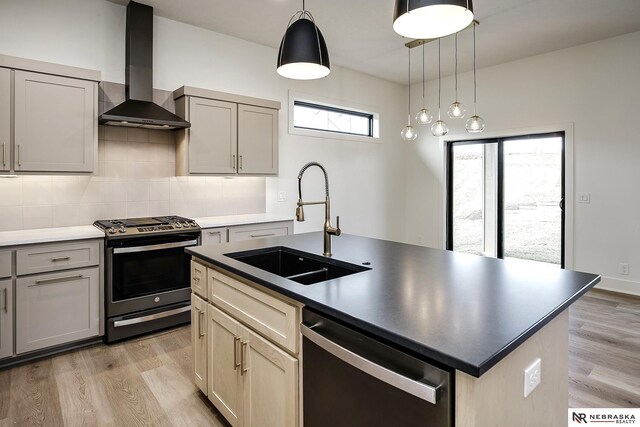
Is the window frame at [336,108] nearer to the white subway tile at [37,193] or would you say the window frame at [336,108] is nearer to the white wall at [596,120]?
the white wall at [596,120]

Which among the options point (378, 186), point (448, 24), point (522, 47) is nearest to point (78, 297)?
point (448, 24)

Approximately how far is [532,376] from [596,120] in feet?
14.9

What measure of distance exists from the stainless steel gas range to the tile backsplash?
22 cm

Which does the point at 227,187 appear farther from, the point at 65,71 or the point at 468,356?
the point at 468,356

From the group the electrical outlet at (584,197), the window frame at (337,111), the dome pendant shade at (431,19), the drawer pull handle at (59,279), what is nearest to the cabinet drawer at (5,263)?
the drawer pull handle at (59,279)

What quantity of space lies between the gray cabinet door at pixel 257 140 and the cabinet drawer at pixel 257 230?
23.6 inches

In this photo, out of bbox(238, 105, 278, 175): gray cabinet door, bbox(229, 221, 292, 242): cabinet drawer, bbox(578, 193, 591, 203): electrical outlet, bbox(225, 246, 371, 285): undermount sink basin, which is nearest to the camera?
bbox(225, 246, 371, 285): undermount sink basin

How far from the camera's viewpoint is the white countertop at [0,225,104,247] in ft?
8.71

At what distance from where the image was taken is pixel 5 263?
259cm

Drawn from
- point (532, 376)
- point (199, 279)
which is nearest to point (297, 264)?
point (199, 279)

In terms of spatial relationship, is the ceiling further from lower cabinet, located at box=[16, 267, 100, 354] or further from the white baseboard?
the white baseboard

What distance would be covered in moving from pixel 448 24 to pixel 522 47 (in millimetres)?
3876

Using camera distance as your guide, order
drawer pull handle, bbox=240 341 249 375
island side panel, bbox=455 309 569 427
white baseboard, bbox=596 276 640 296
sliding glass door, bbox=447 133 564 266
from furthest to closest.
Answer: sliding glass door, bbox=447 133 564 266, white baseboard, bbox=596 276 640 296, drawer pull handle, bbox=240 341 249 375, island side panel, bbox=455 309 569 427

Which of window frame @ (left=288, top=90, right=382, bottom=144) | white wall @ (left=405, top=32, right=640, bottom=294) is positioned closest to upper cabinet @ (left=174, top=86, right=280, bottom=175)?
window frame @ (left=288, top=90, right=382, bottom=144)
